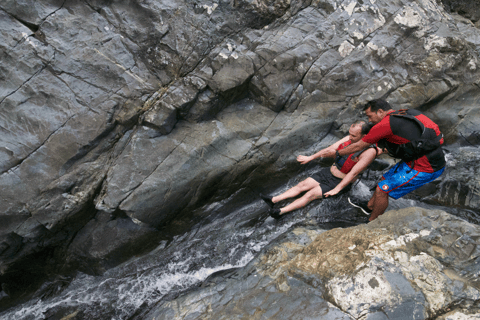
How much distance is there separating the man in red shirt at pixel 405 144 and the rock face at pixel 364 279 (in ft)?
2.29

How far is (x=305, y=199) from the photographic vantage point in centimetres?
458

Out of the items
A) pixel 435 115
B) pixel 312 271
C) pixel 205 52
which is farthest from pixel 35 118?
pixel 435 115

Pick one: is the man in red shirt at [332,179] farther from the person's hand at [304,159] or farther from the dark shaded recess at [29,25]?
the dark shaded recess at [29,25]

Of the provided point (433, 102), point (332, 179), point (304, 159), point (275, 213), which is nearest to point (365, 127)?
point (332, 179)

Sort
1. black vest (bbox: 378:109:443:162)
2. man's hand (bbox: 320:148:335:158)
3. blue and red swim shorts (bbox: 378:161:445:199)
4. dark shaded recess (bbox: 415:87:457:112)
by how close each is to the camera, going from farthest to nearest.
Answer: dark shaded recess (bbox: 415:87:457:112)
man's hand (bbox: 320:148:335:158)
blue and red swim shorts (bbox: 378:161:445:199)
black vest (bbox: 378:109:443:162)

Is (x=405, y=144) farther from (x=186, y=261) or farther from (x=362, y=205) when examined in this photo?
(x=186, y=261)

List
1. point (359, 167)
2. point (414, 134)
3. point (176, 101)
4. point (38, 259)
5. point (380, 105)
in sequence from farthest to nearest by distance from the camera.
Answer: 1. point (176, 101)
2. point (38, 259)
3. point (359, 167)
4. point (380, 105)
5. point (414, 134)

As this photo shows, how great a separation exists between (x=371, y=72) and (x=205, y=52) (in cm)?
302

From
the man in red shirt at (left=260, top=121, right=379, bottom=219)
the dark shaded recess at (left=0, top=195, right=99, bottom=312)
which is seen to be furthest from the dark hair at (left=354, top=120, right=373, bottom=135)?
the dark shaded recess at (left=0, top=195, right=99, bottom=312)

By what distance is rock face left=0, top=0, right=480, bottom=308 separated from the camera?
428 cm

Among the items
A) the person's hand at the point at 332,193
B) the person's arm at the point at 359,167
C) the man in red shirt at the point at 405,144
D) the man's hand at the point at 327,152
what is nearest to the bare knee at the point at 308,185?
the person's hand at the point at 332,193

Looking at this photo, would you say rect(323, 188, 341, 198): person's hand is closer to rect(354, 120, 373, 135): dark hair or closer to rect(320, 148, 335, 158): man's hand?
rect(320, 148, 335, 158): man's hand

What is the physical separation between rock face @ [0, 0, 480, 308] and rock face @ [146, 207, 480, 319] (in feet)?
5.46

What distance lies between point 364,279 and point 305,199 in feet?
5.85
